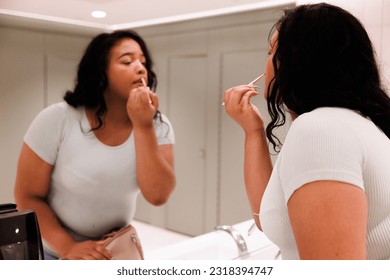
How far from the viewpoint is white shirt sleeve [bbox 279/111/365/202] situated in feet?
1.49

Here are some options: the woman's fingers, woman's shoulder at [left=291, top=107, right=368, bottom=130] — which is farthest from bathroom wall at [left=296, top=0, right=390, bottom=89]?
woman's shoulder at [left=291, top=107, right=368, bottom=130]

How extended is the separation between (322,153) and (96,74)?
2.40ft

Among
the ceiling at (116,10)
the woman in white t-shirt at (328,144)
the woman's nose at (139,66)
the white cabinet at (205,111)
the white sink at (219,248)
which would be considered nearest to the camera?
the woman in white t-shirt at (328,144)

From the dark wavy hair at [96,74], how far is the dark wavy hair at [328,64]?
56 centimetres

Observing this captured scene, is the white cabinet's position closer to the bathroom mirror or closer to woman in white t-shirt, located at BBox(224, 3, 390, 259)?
the bathroom mirror

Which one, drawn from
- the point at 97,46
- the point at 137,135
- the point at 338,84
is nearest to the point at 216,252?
the point at 137,135

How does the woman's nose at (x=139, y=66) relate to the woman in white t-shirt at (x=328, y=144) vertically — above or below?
above

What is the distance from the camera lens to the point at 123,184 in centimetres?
107

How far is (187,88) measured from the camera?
1896mm

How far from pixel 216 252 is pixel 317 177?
87cm

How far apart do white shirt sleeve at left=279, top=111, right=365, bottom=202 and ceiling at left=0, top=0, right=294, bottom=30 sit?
0.73 metres

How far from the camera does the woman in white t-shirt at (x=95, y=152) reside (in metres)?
0.96

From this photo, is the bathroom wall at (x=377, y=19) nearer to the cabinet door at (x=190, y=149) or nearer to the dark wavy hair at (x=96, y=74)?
the dark wavy hair at (x=96, y=74)

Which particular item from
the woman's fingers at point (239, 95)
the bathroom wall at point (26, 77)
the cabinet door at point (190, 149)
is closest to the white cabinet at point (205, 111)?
the cabinet door at point (190, 149)
